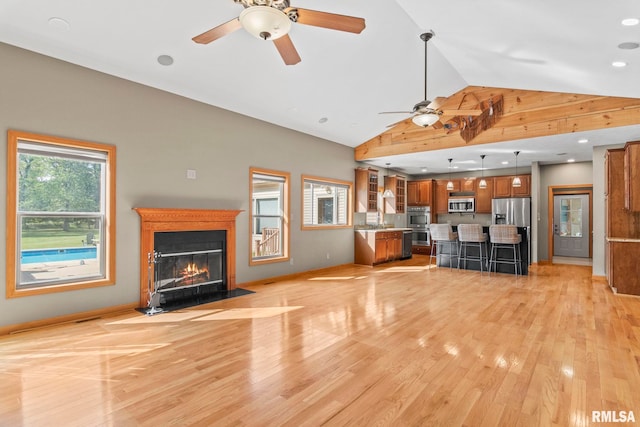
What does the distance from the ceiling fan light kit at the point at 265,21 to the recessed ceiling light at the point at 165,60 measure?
2202mm

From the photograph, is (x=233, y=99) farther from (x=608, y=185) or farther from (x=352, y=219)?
(x=608, y=185)

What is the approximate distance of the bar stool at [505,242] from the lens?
22.0 ft

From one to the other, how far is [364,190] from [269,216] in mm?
2886

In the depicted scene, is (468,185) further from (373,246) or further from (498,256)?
(373,246)

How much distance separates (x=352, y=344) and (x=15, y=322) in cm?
360

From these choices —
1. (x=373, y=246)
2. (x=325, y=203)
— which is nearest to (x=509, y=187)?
(x=373, y=246)

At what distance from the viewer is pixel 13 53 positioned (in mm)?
3545

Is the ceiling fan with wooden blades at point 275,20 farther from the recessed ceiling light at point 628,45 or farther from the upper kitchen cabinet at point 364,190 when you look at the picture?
the upper kitchen cabinet at point 364,190

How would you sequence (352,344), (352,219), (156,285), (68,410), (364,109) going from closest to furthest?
1. (68,410)
2. (352,344)
3. (156,285)
4. (364,109)
5. (352,219)

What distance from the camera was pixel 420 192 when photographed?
10.8 m

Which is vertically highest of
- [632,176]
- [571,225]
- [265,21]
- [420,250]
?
[265,21]

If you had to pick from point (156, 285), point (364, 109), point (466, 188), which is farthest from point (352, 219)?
point (156, 285)

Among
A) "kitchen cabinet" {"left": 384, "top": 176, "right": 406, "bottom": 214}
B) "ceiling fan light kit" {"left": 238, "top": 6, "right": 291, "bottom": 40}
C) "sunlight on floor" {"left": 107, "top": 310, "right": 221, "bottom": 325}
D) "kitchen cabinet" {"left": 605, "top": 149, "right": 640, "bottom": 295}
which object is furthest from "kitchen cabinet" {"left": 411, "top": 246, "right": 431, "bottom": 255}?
"ceiling fan light kit" {"left": 238, "top": 6, "right": 291, "bottom": 40}

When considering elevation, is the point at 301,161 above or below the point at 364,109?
below
